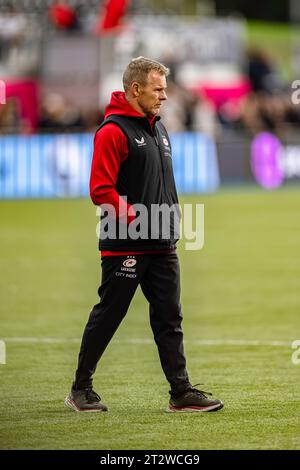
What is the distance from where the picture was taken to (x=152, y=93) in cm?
851

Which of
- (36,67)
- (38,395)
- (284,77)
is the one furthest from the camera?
(284,77)

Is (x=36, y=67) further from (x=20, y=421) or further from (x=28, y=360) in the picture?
Answer: (x=20, y=421)

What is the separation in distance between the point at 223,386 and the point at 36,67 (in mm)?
26130

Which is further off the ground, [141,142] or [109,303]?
[141,142]

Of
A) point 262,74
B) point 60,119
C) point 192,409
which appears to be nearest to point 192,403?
point 192,409

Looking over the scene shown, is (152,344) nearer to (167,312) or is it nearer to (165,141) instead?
(167,312)

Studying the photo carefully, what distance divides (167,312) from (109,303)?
39cm

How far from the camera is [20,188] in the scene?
27453 mm

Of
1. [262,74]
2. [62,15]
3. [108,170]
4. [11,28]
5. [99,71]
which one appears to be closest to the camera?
[108,170]

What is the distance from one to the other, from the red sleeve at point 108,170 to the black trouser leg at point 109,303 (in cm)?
35

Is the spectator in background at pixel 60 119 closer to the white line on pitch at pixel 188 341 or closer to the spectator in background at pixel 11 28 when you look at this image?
the spectator in background at pixel 11 28

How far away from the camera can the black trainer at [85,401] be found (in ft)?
28.5
